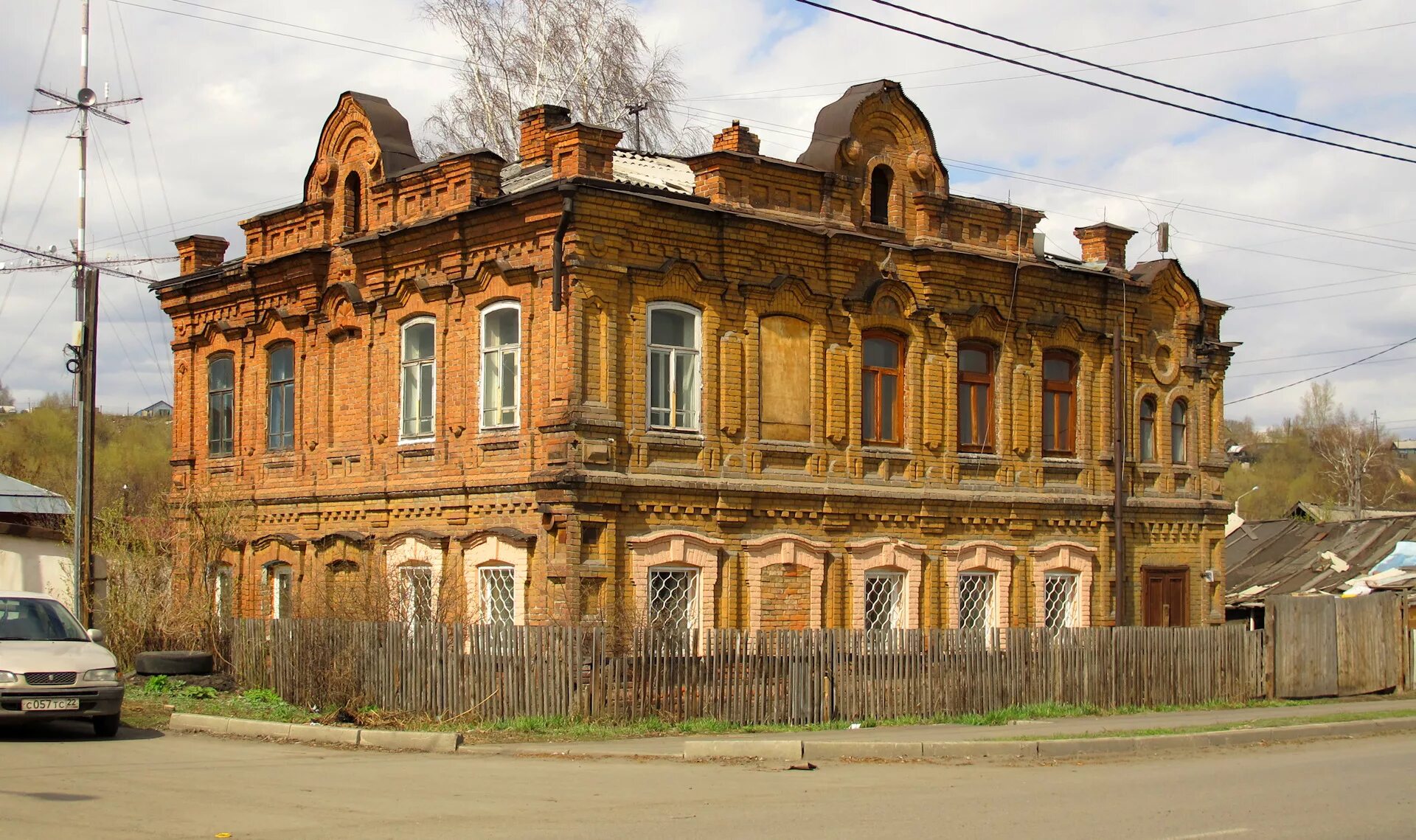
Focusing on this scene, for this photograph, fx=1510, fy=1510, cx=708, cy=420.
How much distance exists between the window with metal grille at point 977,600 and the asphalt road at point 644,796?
27.3 feet

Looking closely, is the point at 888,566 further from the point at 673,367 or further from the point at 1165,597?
the point at 1165,597

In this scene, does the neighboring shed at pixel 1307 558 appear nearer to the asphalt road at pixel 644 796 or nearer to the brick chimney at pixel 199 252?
the asphalt road at pixel 644 796

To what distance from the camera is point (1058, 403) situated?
85.4 feet

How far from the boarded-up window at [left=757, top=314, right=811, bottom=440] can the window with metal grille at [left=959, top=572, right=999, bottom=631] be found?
4156 mm

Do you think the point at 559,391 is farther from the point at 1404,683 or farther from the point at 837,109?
the point at 1404,683

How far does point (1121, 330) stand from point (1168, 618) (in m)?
5.27

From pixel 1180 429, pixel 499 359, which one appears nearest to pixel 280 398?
pixel 499 359

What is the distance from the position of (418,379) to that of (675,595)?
5.35 metres

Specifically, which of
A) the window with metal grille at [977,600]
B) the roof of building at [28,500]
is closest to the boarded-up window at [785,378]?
the window with metal grille at [977,600]

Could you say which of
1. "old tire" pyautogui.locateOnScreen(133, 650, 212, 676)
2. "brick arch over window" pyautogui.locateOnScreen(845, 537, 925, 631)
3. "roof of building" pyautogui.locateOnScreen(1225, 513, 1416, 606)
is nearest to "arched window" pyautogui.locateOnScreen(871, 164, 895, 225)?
"brick arch over window" pyautogui.locateOnScreen(845, 537, 925, 631)

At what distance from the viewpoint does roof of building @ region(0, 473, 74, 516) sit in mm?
32688

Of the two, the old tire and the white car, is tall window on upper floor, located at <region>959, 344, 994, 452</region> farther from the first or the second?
the white car

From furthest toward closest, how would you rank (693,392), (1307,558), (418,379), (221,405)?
(1307,558) < (221,405) < (418,379) < (693,392)

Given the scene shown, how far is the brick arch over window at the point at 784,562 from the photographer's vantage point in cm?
2150
